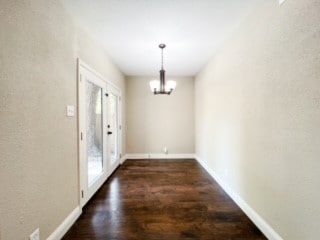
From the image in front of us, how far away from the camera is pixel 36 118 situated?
1.86 meters

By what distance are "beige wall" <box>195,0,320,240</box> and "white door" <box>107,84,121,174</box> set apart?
246cm

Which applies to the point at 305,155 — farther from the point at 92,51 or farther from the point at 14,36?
the point at 92,51

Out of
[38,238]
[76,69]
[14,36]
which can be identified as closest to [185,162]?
[76,69]

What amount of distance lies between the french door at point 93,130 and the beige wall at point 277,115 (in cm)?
219

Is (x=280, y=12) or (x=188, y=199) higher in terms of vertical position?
(x=280, y=12)

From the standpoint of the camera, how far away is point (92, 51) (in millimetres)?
3322

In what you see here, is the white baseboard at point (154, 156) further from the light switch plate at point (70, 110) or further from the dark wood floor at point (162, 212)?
the light switch plate at point (70, 110)

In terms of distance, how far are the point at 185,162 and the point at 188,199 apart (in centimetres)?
263

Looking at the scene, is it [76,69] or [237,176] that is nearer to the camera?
[76,69]

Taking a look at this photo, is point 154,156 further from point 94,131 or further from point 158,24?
point 158,24

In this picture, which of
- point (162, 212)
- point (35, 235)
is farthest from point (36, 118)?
point (162, 212)

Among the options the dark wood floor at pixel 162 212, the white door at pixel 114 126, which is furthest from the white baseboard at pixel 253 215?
the white door at pixel 114 126

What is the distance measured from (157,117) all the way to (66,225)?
14.3 feet

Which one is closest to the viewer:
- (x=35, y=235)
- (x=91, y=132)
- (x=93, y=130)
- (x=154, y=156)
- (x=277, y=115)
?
(x=35, y=235)
